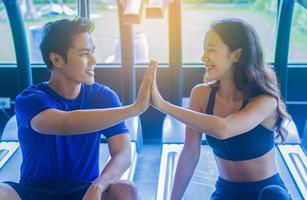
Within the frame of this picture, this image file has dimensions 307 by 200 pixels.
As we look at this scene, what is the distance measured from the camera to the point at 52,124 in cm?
197

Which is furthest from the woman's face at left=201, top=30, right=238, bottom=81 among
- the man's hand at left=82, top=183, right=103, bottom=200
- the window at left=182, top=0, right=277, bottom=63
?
the window at left=182, top=0, right=277, bottom=63

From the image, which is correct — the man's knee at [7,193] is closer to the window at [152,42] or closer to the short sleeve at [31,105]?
the short sleeve at [31,105]

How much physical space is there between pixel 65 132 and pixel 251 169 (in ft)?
2.98

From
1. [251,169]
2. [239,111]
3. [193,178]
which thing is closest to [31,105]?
[239,111]

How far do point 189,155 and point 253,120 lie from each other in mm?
434

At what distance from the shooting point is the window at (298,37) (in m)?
4.10

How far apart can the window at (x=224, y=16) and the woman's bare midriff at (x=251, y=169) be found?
2.04 m

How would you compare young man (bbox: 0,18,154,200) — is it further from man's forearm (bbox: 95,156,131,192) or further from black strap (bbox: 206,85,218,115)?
black strap (bbox: 206,85,218,115)

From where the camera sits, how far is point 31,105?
2059 millimetres

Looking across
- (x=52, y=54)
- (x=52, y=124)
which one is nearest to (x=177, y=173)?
(x=52, y=124)

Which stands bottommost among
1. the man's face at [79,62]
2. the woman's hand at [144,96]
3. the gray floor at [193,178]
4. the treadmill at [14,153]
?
the gray floor at [193,178]

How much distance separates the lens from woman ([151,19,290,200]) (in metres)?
1.98

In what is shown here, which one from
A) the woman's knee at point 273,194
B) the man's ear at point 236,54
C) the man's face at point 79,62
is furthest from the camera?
the man's face at point 79,62

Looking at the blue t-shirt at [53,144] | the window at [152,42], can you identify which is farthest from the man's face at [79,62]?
the window at [152,42]
